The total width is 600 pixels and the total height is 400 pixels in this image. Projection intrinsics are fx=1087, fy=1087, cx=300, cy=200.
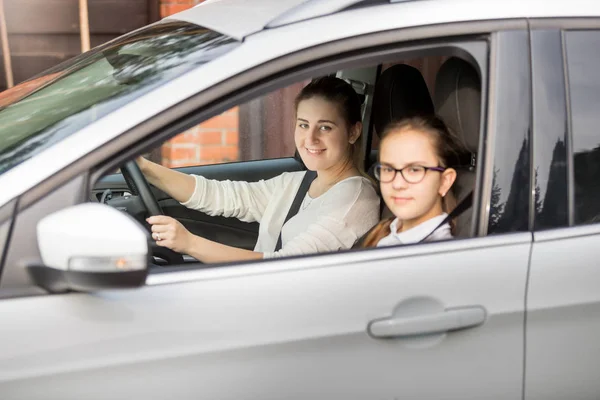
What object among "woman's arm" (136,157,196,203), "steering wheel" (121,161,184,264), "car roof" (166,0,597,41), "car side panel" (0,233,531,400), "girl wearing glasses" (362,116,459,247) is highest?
"car roof" (166,0,597,41)

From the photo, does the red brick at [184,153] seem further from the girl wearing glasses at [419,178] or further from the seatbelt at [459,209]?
the seatbelt at [459,209]

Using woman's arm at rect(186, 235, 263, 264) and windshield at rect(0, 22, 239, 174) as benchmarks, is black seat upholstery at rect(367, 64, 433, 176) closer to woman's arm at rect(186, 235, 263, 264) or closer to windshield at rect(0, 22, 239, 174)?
woman's arm at rect(186, 235, 263, 264)

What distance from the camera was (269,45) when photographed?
7.44 feet

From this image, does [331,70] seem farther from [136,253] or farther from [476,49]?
[136,253]

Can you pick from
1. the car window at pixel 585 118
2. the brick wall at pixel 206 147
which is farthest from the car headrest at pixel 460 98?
the brick wall at pixel 206 147

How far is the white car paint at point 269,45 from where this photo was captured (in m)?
2.12

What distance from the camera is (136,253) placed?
78.5 inches

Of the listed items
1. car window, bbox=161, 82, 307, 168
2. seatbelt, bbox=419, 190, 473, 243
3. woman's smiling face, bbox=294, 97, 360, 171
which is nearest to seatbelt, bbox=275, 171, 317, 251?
woman's smiling face, bbox=294, 97, 360, 171

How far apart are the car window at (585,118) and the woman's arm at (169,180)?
4.56ft

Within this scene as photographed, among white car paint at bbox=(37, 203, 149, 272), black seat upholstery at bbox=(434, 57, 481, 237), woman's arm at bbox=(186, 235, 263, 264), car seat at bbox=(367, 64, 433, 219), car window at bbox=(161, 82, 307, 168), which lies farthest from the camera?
car window at bbox=(161, 82, 307, 168)

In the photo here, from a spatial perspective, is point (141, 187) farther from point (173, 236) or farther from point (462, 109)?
point (462, 109)

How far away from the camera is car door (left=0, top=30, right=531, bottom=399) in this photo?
2.06 metres

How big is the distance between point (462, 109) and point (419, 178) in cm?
20

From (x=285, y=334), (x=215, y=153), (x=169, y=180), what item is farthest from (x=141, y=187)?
(x=215, y=153)
